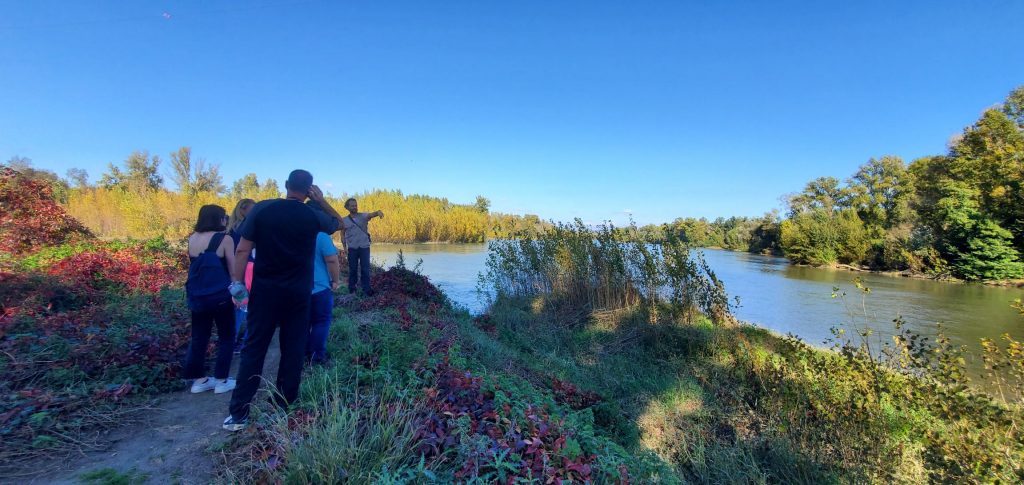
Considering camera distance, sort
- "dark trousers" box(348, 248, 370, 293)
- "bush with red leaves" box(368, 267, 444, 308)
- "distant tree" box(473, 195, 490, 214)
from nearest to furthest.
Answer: "dark trousers" box(348, 248, 370, 293), "bush with red leaves" box(368, 267, 444, 308), "distant tree" box(473, 195, 490, 214)

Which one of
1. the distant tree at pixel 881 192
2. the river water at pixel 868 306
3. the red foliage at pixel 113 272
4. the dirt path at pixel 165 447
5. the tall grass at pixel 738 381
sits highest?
the distant tree at pixel 881 192

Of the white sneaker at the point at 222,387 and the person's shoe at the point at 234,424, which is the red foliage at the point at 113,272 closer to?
the white sneaker at the point at 222,387

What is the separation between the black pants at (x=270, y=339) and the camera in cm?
247

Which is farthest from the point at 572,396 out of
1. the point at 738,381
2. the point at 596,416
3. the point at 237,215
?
the point at 237,215

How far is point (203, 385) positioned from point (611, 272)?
7.95 m

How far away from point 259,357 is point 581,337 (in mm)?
6902

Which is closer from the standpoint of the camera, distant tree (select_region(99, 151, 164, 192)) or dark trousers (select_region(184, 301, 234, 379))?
dark trousers (select_region(184, 301, 234, 379))

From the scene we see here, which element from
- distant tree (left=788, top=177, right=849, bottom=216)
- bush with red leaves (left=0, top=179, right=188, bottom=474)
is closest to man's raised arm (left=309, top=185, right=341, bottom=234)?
bush with red leaves (left=0, top=179, right=188, bottom=474)

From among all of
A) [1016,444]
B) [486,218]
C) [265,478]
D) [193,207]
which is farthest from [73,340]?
[486,218]

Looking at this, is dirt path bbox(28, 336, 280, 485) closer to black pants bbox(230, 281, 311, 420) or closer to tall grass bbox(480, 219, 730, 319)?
black pants bbox(230, 281, 311, 420)

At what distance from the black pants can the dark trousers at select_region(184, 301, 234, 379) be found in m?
0.92

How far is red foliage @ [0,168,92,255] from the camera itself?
8172 mm

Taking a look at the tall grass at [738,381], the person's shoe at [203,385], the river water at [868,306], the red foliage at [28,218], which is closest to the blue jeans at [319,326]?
the person's shoe at [203,385]

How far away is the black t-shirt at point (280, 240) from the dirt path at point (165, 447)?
992mm
